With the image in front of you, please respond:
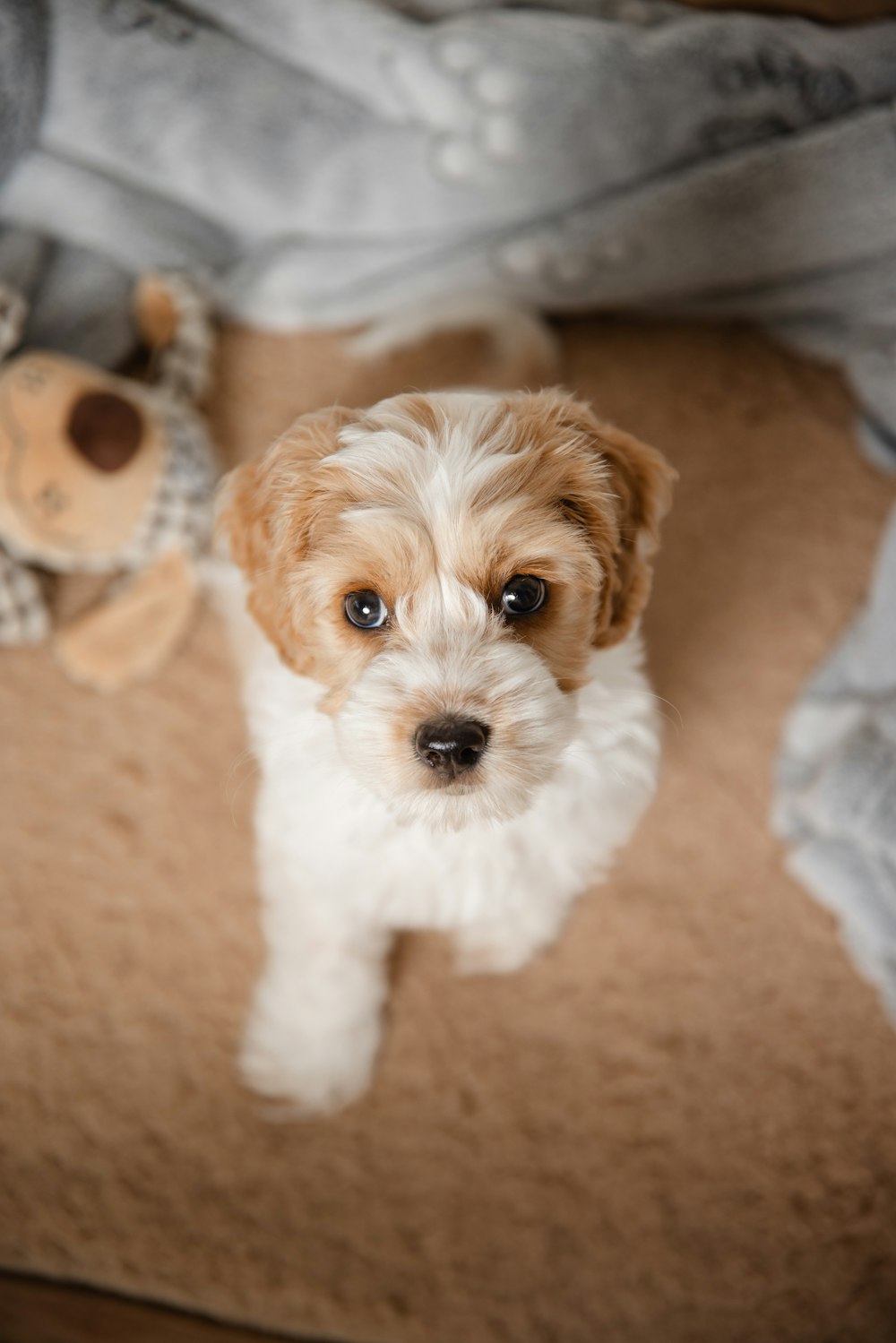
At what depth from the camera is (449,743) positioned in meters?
1.25

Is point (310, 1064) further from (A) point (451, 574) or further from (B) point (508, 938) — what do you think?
(A) point (451, 574)

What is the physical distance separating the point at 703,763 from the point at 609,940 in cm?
43

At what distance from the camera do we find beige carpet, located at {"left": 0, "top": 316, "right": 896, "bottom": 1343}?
182cm

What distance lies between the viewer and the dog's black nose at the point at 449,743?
1.26 meters

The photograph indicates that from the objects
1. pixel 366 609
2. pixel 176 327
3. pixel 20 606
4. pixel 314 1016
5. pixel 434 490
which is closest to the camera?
pixel 434 490

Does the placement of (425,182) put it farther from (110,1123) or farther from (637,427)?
(110,1123)

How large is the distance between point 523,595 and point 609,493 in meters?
0.18

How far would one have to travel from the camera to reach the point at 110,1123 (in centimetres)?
191

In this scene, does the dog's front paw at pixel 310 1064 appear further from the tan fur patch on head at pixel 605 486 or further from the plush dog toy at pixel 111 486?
the tan fur patch on head at pixel 605 486

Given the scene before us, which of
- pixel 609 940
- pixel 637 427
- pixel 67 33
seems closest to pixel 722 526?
pixel 637 427


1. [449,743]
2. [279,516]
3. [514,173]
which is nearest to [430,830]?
[449,743]

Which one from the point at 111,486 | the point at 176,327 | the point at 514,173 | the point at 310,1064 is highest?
the point at 514,173

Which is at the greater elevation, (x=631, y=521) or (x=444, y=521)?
(x=631, y=521)

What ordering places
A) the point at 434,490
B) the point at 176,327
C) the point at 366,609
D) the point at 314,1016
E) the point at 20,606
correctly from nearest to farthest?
the point at 434,490 < the point at 366,609 < the point at 314,1016 < the point at 20,606 < the point at 176,327
